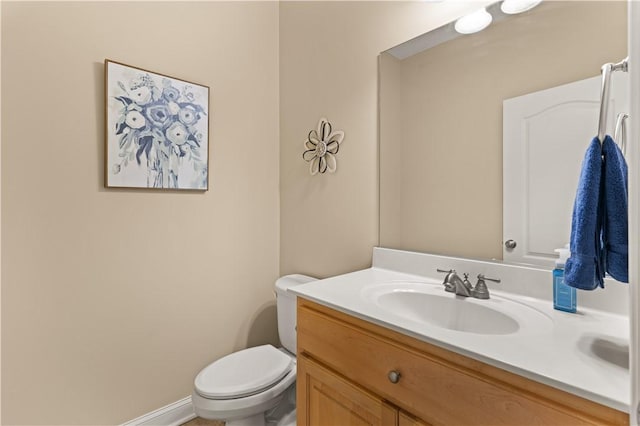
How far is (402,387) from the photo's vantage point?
0.80m

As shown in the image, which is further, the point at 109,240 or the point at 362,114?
the point at 362,114

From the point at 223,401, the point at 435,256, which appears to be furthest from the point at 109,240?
the point at 435,256

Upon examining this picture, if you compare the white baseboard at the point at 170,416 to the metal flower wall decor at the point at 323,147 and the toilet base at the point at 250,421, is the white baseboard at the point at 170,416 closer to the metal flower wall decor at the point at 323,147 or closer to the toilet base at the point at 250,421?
the toilet base at the point at 250,421

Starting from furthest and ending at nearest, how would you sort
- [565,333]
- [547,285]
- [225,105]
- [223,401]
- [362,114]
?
[225,105], [362,114], [223,401], [547,285], [565,333]

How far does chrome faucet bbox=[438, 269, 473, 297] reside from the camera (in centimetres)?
106

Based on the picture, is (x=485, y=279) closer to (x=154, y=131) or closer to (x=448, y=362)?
(x=448, y=362)

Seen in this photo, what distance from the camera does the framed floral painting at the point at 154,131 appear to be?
1.42 m

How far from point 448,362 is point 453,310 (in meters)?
0.37

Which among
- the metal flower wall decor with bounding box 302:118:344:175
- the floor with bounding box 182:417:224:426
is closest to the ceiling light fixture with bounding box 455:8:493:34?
the metal flower wall decor with bounding box 302:118:344:175

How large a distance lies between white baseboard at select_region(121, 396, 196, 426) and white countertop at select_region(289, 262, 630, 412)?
1199 millimetres

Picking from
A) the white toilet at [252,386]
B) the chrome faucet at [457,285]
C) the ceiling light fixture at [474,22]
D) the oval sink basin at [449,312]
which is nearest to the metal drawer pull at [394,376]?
the oval sink basin at [449,312]

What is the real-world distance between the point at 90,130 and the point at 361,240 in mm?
1326

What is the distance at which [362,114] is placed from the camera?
5.06ft

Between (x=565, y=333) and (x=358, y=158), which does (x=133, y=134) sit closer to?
(x=358, y=158)
